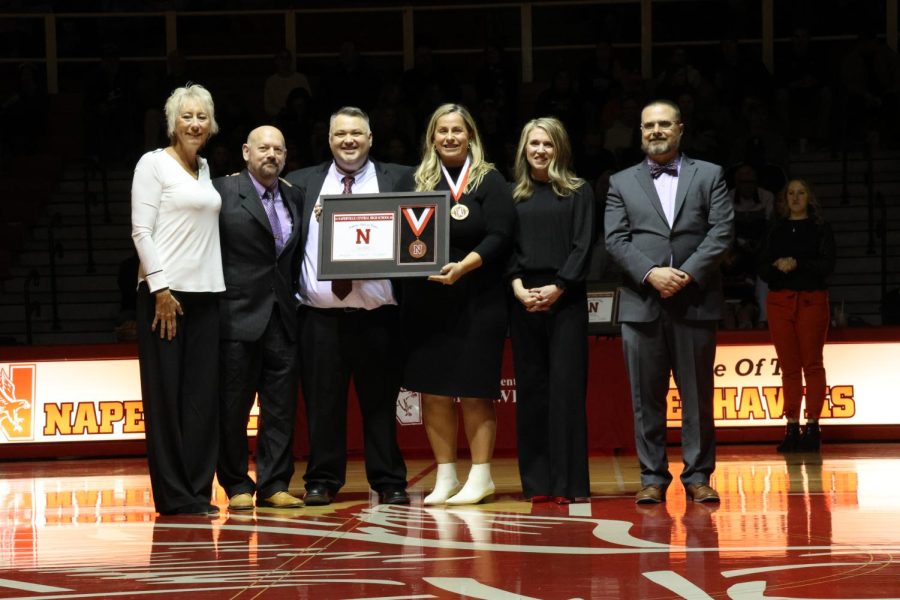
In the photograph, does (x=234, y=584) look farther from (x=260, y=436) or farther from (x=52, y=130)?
(x=52, y=130)

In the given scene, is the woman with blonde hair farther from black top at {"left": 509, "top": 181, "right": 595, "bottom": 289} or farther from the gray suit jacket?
black top at {"left": 509, "top": 181, "right": 595, "bottom": 289}

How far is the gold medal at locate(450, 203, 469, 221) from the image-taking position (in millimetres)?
6719

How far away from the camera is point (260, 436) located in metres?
6.92

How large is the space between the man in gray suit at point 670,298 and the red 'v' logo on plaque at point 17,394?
490 centimetres

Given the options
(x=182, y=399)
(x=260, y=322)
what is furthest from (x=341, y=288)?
(x=182, y=399)

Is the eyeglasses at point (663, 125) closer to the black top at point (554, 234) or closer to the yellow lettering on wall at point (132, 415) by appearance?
the black top at point (554, 234)

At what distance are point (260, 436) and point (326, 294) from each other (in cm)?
83

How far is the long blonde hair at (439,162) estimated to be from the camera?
6785mm

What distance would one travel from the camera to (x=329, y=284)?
266 inches

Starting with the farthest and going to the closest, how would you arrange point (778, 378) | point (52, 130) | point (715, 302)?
point (52, 130), point (778, 378), point (715, 302)

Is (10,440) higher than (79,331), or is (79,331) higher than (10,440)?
(79,331)

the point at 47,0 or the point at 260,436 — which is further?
the point at 47,0

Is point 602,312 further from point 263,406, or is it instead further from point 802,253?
point 263,406

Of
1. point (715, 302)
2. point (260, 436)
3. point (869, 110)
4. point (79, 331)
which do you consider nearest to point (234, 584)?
point (260, 436)
